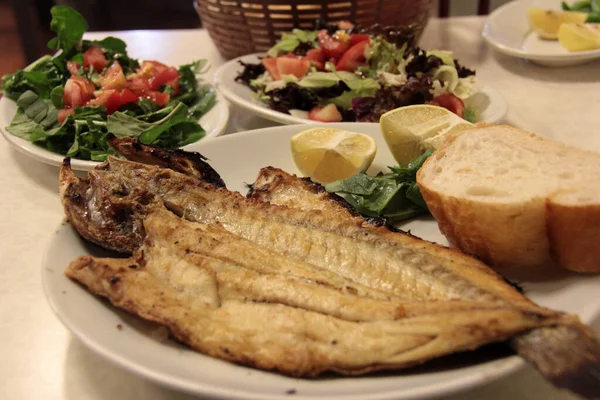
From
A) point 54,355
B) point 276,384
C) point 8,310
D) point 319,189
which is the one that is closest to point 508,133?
point 319,189

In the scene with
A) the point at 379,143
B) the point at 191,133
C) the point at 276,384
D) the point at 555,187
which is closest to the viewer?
the point at 276,384

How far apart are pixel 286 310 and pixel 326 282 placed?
0.13 m

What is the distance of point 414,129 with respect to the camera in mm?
2164

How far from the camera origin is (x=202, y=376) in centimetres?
117

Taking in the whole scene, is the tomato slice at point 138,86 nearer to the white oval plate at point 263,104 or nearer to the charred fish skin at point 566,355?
the white oval plate at point 263,104

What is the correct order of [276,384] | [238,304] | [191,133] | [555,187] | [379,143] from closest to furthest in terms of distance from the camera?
[276,384] → [238,304] → [555,187] → [379,143] → [191,133]

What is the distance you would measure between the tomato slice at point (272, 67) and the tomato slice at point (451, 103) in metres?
0.92

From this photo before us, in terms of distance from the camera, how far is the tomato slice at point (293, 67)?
3174 mm

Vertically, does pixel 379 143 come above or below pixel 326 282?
below

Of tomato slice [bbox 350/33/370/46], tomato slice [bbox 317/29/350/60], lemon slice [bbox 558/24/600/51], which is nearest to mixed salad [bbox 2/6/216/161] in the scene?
tomato slice [bbox 317/29/350/60]

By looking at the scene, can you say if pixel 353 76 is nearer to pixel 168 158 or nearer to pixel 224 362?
pixel 168 158

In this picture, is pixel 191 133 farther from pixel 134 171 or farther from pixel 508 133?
pixel 508 133

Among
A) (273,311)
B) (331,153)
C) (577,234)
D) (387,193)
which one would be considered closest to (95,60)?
(331,153)

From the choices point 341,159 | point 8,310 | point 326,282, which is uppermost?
point 326,282
